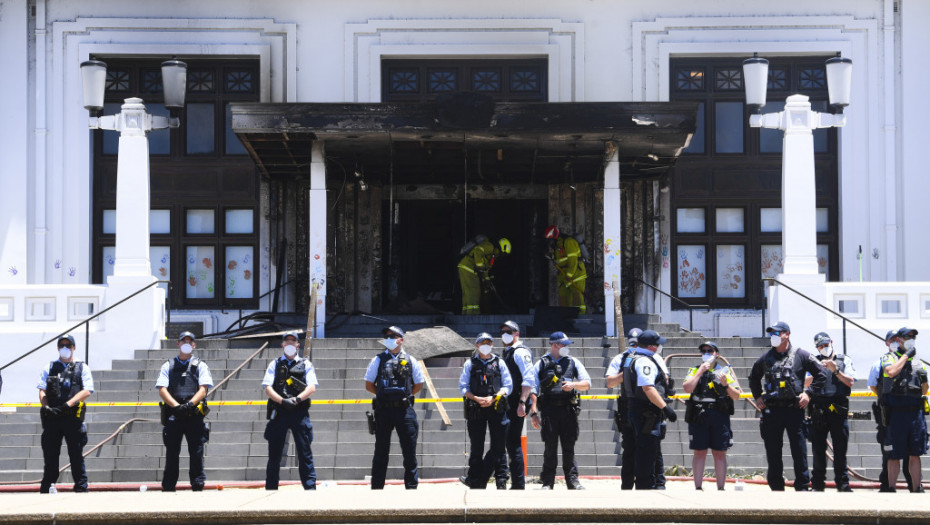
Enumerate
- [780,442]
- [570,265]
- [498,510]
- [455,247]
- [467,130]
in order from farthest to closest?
[455,247] < [570,265] < [467,130] < [780,442] < [498,510]

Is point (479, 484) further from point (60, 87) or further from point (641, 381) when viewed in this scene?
point (60, 87)

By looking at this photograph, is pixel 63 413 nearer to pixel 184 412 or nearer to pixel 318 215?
pixel 184 412

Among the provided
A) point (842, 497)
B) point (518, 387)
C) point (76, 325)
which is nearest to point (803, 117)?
point (518, 387)

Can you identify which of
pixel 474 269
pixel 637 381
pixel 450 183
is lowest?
pixel 637 381

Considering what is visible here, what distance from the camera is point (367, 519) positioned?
931cm

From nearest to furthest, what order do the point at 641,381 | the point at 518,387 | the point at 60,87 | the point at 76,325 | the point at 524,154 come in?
the point at 641,381 < the point at 518,387 < the point at 76,325 < the point at 524,154 < the point at 60,87

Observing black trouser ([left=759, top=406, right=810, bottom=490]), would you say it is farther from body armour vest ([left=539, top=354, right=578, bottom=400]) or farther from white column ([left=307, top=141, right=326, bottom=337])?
white column ([left=307, top=141, right=326, bottom=337])

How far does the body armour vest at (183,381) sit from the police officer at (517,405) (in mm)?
3327

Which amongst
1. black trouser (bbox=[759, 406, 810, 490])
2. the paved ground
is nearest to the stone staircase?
black trouser (bbox=[759, 406, 810, 490])

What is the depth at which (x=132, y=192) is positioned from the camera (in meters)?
18.8

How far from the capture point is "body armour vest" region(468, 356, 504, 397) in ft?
41.0

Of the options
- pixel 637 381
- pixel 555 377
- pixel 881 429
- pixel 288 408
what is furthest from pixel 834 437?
pixel 288 408

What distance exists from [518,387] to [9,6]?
14978 millimetres

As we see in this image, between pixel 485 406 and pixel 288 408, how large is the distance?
1.97m
